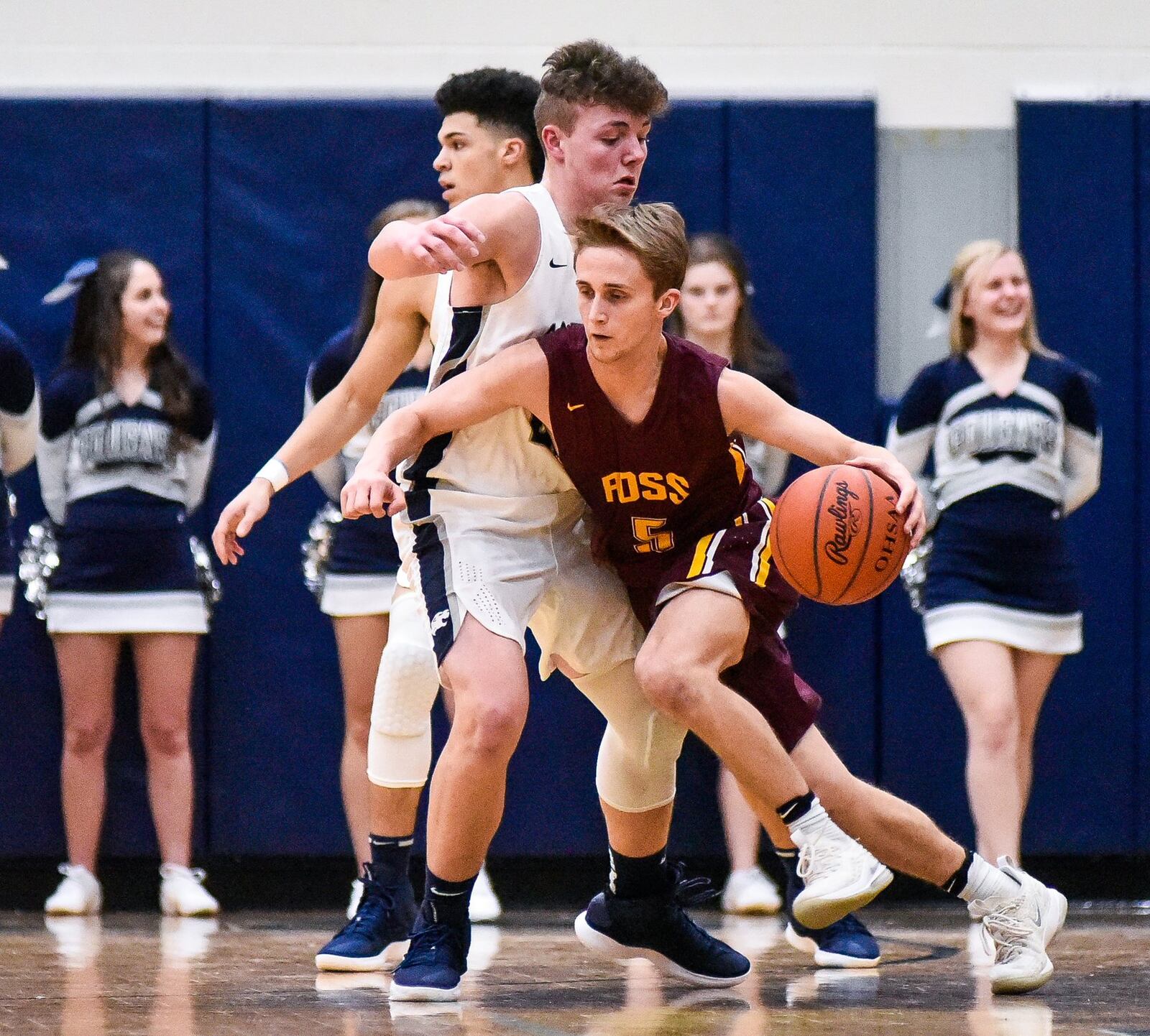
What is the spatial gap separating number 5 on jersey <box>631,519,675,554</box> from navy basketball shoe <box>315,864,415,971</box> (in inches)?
40.2

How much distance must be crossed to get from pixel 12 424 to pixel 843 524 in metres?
2.98

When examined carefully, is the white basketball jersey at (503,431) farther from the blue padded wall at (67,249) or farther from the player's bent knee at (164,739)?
the blue padded wall at (67,249)

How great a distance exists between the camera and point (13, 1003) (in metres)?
3.47

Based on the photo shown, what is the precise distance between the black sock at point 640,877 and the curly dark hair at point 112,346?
2362 mm

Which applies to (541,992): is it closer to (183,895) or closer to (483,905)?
(483,905)

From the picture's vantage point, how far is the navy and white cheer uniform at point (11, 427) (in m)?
5.32

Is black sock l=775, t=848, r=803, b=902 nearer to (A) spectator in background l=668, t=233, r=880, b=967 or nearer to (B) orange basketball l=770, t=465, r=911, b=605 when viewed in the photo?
(B) orange basketball l=770, t=465, r=911, b=605

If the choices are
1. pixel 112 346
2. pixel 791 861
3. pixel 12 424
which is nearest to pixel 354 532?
pixel 112 346

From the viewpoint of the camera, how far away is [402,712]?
3.95m

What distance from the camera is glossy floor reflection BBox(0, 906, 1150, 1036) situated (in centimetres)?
315

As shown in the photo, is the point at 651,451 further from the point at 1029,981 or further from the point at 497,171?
the point at 1029,981

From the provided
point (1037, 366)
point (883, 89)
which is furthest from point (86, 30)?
point (1037, 366)

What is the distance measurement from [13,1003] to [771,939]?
1961 millimetres

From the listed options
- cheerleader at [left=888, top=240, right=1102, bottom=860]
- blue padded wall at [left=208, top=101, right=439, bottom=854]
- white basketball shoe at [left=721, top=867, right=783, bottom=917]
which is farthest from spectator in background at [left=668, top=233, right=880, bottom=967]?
blue padded wall at [left=208, top=101, right=439, bottom=854]
